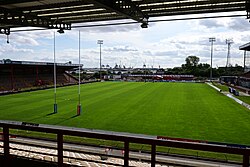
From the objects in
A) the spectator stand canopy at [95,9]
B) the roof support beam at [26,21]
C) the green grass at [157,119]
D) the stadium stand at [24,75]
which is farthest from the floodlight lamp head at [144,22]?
the stadium stand at [24,75]

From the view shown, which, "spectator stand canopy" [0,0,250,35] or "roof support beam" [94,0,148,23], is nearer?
"roof support beam" [94,0,148,23]

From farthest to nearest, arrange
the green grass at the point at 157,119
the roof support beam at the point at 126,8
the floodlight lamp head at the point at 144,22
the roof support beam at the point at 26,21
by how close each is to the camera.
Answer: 1. the green grass at the point at 157,119
2. the roof support beam at the point at 26,21
3. the floodlight lamp head at the point at 144,22
4. the roof support beam at the point at 126,8

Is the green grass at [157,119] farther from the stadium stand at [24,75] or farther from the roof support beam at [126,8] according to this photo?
the stadium stand at [24,75]

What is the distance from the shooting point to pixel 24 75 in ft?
203

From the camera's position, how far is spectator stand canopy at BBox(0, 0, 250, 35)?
9.11 metres

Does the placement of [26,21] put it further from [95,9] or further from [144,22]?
[144,22]

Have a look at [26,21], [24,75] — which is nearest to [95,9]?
[26,21]

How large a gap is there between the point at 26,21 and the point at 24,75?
53382 millimetres

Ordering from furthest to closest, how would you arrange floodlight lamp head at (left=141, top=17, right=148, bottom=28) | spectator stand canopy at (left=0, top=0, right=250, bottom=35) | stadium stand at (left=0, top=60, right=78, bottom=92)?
stadium stand at (left=0, top=60, right=78, bottom=92) < floodlight lamp head at (left=141, top=17, right=148, bottom=28) < spectator stand canopy at (left=0, top=0, right=250, bottom=35)

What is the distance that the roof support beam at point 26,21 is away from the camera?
1149 cm

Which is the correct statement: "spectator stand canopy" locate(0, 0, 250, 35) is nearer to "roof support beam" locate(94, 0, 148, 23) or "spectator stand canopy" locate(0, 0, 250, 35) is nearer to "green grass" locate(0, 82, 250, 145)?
"roof support beam" locate(94, 0, 148, 23)

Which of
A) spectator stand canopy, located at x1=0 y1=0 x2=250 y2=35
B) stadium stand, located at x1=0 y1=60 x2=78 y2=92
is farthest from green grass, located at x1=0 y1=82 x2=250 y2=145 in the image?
stadium stand, located at x1=0 y1=60 x2=78 y2=92

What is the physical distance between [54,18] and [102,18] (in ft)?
9.35

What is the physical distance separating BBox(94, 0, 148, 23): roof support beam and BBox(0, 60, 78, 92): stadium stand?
152 ft
